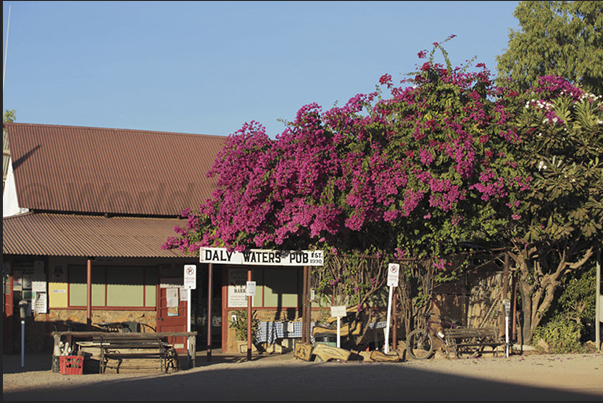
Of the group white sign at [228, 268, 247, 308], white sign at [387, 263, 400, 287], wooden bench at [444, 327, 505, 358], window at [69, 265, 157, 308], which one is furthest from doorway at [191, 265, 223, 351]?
wooden bench at [444, 327, 505, 358]

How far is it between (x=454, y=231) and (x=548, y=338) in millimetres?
3623

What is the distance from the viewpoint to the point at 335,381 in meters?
11.4

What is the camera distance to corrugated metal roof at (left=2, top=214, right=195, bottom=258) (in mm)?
16016

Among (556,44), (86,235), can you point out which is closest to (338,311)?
(86,235)

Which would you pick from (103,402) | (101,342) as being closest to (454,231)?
(101,342)

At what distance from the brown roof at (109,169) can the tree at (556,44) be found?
1136 cm

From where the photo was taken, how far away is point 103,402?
9.20 meters

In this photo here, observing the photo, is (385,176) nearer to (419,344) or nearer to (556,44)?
(419,344)

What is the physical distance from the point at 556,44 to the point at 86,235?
1765 centimetres

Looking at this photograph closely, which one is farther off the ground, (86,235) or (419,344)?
(86,235)

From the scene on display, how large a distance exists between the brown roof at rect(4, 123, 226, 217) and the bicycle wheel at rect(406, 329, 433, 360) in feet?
25.8

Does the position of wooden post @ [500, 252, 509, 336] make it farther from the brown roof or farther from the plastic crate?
the brown roof

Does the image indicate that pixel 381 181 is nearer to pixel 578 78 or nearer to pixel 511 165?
pixel 511 165

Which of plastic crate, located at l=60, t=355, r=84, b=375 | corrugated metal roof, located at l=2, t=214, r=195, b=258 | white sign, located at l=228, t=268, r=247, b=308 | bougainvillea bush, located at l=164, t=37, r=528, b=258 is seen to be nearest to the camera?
plastic crate, located at l=60, t=355, r=84, b=375
